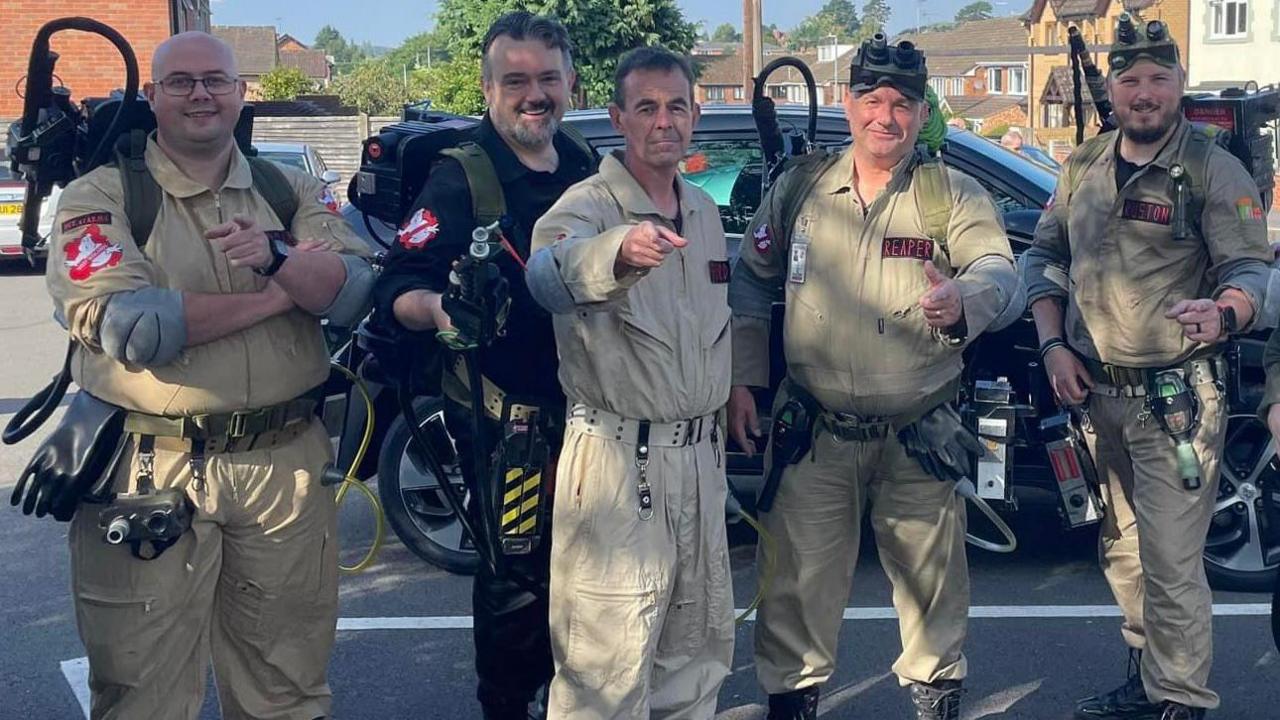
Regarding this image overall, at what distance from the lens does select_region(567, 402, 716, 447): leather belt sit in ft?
11.6

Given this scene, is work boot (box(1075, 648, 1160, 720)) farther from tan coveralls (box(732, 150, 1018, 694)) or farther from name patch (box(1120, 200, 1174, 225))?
name patch (box(1120, 200, 1174, 225))

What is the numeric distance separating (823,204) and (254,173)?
155cm

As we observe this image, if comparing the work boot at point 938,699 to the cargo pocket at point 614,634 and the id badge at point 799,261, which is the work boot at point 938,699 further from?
the id badge at point 799,261

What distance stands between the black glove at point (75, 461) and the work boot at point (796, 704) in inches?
78.9

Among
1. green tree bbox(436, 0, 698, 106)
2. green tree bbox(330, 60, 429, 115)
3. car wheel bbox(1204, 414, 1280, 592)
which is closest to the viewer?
car wheel bbox(1204, 414, 1280, 592)

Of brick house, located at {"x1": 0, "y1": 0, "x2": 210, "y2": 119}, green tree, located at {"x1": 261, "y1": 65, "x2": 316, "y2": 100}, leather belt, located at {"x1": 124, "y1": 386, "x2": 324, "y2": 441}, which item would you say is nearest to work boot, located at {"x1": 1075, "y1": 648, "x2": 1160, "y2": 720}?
leather belt, located at {"x1": 124, "y1": 386, "x2": 324, "y2": 441}

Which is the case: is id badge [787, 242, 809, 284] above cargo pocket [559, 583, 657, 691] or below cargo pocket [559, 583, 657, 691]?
above

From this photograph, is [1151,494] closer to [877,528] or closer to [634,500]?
[877,528]

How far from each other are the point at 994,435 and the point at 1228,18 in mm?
42705

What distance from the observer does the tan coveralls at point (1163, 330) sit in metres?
4.20

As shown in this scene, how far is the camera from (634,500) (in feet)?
11.6

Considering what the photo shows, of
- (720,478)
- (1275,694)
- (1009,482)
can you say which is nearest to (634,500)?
(720,478)

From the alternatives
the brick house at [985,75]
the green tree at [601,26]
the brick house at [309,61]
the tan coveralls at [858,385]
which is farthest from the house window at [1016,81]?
the tan coveralls at [858,385]

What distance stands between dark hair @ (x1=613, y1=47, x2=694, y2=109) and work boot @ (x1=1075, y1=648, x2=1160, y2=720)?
233 centimetres
